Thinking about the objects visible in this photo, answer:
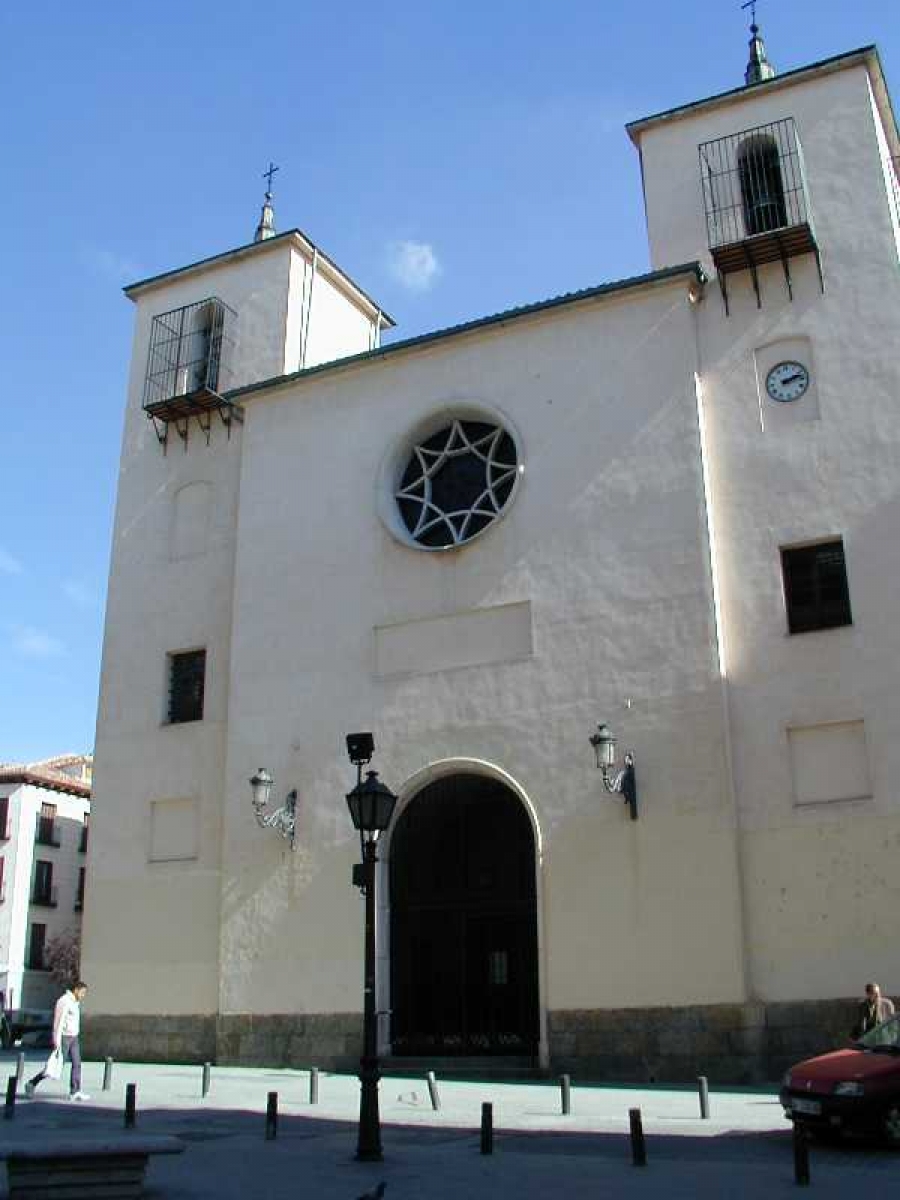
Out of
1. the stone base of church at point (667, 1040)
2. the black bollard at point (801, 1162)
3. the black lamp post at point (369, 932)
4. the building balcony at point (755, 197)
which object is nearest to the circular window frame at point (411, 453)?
the building balcony at point (755, 197)

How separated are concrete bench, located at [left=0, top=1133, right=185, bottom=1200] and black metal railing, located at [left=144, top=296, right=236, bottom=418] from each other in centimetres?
1865

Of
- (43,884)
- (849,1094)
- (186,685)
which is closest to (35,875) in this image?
(43,884)

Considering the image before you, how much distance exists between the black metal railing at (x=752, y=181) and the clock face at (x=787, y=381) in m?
2.49

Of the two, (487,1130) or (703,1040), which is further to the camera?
(703,1040)

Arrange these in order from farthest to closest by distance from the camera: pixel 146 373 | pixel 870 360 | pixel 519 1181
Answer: pixel 146 373
pixel 870 360
pixel 519 1181

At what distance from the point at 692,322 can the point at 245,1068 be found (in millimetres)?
13856

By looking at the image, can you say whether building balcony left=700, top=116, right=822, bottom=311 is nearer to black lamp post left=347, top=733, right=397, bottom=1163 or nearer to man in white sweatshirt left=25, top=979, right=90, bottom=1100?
black lamp post left=347, top=733, right=397, bottom=1163

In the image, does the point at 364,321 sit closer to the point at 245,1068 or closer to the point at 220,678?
the point at 220,678

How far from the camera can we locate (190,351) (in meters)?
26.1

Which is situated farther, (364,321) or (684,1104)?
(364,321)

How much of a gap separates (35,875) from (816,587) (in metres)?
37.5

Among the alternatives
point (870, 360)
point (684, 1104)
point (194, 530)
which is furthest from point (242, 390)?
point (684, 1104)

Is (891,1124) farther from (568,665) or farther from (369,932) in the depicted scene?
(568,665)

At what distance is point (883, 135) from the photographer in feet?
70.4
